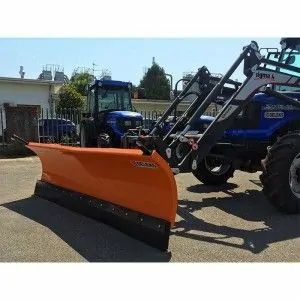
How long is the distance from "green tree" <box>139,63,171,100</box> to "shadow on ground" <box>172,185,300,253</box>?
154ft

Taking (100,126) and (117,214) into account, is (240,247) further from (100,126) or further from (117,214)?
(100,126)

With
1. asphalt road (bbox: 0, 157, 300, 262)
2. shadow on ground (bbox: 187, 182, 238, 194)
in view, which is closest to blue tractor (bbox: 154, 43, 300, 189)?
asphalt road (bbox: 0, 157, 300, 262)

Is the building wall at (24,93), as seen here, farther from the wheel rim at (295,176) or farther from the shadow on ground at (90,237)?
the wheel rim at (295,176)

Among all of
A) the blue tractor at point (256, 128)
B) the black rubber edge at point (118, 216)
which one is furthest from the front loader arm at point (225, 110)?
the black rubber edge at point (118, 216)

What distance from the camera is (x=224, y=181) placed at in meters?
8.09

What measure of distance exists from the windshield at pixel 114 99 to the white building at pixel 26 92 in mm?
15669

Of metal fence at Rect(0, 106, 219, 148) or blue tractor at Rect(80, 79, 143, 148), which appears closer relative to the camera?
blue tractor at Rect(80, 79, 143, 148)

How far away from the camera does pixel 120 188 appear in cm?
513

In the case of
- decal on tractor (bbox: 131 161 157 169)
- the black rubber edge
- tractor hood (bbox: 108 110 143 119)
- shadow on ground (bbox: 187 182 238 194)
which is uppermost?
tractor hood (bbox: 108 110 143 119)

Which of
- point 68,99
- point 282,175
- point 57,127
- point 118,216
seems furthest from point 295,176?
point 68,99

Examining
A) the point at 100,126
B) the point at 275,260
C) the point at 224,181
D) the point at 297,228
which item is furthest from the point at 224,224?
the point at 100,126

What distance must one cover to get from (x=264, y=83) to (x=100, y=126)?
6.78 metres

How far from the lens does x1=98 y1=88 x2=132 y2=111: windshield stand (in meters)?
12.1

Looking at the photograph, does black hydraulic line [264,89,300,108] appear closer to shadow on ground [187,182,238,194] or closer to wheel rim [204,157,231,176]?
wheel rim [204,157,231,176]
